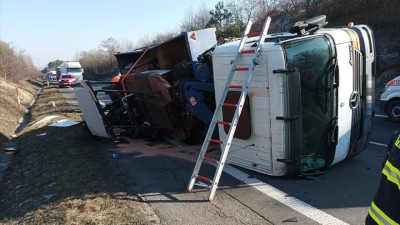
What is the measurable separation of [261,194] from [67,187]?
272 centimetres

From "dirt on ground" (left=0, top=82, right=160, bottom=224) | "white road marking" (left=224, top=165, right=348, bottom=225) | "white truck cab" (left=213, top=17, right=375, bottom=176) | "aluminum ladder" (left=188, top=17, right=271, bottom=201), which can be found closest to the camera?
"white road marking" (left=224, top=165, right=348, bottom=225)

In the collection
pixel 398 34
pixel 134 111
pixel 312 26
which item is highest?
pixel 312 26

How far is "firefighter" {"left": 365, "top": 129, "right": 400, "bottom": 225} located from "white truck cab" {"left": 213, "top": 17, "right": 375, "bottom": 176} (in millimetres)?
3318

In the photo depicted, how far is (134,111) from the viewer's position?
9008 millimetres

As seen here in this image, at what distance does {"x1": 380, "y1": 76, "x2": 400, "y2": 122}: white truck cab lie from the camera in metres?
10.4

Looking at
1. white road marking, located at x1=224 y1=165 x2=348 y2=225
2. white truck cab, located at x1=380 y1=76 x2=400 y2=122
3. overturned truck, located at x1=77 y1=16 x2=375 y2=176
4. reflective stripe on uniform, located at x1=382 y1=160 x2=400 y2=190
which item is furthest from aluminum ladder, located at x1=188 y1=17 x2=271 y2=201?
white truck cab, located at x1=380 y1=76 x2=400 y2=122

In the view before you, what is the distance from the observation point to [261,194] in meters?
4.81

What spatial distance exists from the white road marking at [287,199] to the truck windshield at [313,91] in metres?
0.63

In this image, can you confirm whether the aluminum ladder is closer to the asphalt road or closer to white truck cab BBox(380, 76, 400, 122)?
the asphalt road

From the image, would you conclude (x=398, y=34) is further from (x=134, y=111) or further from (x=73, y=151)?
(x=73, y=151)

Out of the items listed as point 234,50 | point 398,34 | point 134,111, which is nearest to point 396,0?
point 398,34

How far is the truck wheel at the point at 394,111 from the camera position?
34.0ft

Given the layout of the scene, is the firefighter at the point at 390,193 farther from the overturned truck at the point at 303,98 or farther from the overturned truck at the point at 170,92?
the overturned truck at the point at 170,92

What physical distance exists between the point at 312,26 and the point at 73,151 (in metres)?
5.38
